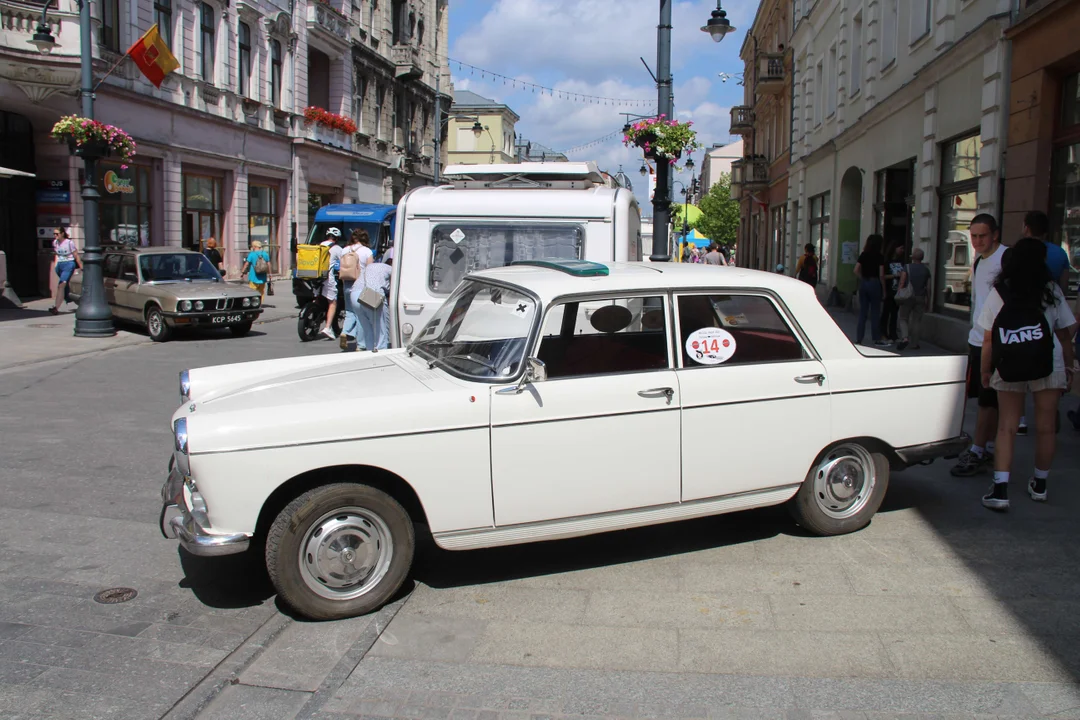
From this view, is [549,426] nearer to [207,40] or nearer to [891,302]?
[891,302]

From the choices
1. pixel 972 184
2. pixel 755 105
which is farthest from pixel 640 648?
pixel 755 105

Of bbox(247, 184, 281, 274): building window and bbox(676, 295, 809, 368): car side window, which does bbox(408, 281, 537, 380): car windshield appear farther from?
bbox(247, 184, 281, 274): building window

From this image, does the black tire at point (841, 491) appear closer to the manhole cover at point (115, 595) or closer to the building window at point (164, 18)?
the manhole cover at point (115, 595)

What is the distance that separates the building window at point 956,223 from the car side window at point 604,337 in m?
9.84

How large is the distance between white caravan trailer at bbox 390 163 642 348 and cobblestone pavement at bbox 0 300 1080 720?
3.20 metres

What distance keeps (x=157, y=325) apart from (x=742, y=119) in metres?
38.4

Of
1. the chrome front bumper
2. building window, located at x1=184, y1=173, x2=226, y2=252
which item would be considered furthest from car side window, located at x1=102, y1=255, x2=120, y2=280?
the chrome front bumper

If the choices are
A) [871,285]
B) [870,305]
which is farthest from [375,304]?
[870,305]

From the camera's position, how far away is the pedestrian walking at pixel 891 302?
1400 centimetres

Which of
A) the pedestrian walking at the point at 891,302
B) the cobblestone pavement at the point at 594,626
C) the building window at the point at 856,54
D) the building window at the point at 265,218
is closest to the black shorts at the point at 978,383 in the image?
the cobblestone pavement at the point at 594,626

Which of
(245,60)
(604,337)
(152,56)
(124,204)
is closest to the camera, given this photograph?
(604,337)

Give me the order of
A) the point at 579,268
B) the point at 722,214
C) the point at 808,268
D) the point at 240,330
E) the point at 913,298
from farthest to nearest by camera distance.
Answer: the point at 722,214
the point at 808,268
the point at 240,330
the point at 913,298
the point at 579,268

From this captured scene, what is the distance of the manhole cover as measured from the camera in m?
4.27

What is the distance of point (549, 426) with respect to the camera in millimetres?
4270
